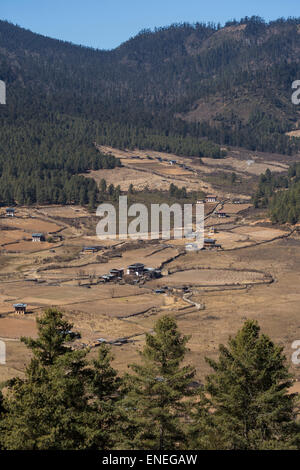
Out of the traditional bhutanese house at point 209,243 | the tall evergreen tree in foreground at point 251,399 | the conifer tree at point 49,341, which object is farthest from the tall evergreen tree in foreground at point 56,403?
the traditional bhutanese house at point 209,243

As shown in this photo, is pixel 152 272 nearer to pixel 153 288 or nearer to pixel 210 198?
pixel 153 288

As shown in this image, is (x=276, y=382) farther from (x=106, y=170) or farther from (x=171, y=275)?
(x=106, y=170)

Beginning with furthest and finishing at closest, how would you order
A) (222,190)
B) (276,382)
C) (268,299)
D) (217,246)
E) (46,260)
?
(222,190)
(217,246)
(46,260)
(268,299)
(276,382)

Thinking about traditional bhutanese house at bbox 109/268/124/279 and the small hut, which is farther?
traditional bhutanese house at bbox 109/268/124/279

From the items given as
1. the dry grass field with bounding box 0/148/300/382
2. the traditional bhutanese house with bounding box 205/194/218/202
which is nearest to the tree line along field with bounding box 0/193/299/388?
the dry grass field with bounding box 0/148/300/382

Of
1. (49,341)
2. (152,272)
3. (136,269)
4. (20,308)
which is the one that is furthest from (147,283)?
(49,341)

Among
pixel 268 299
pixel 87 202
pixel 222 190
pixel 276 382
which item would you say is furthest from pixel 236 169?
pixel 276 382

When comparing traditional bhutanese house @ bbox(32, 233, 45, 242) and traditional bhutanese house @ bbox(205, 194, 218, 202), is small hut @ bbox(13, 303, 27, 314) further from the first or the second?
traditional bhutanese house @ bbox(205, 194, 218, 202)
